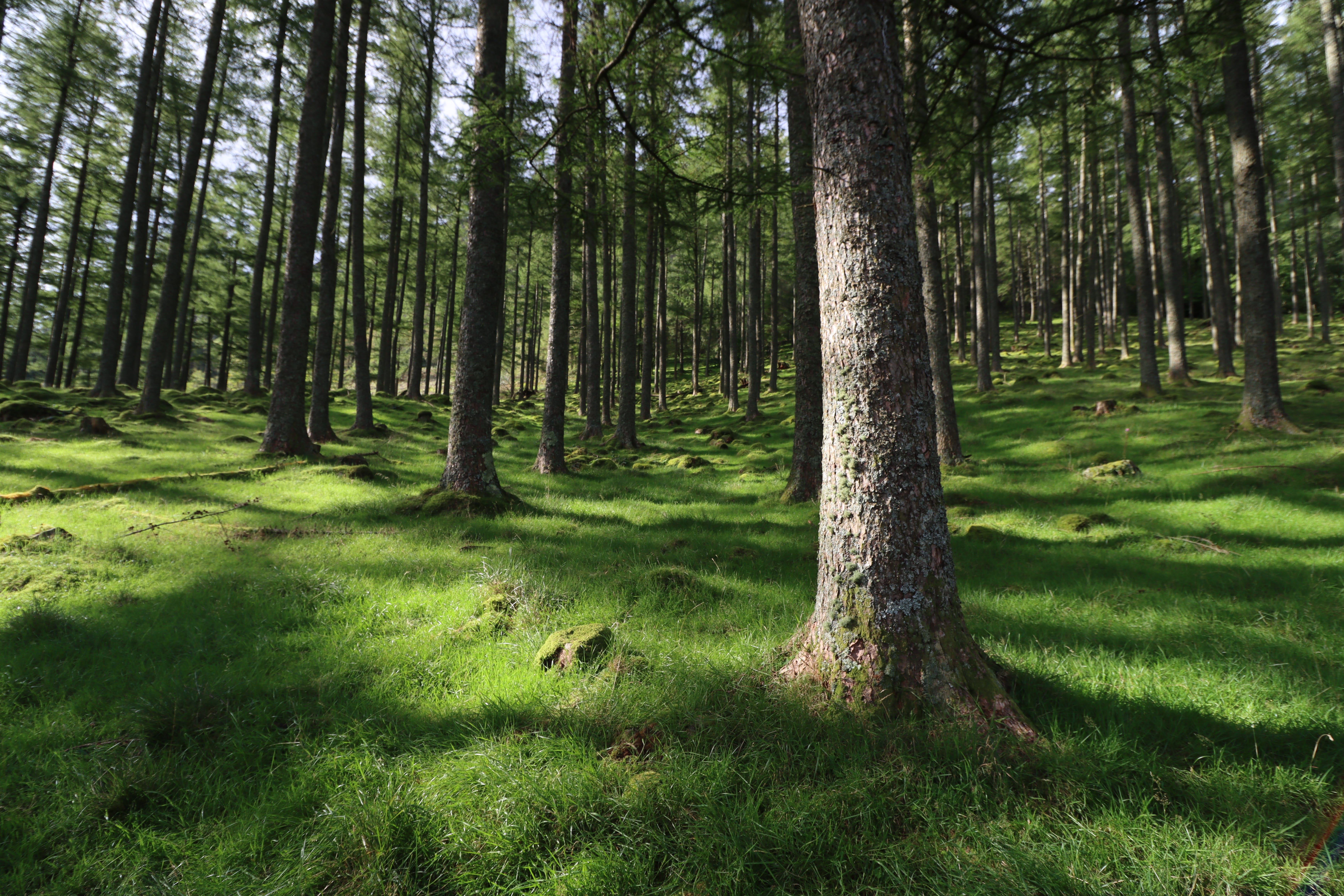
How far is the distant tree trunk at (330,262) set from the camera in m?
13.8

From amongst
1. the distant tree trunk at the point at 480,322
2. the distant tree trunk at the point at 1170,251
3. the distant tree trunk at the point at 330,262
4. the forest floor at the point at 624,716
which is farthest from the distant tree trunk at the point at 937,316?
the distant tree trunk at the point at 330,262

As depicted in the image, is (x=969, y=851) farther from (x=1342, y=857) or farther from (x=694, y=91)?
(x=694, y=91)

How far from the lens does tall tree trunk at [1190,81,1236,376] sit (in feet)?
58.6

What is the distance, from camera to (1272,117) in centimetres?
2086

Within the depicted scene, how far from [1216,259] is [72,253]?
46486 millimetres

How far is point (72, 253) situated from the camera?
24.4 metres

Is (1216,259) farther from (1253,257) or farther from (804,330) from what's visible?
(804,330)

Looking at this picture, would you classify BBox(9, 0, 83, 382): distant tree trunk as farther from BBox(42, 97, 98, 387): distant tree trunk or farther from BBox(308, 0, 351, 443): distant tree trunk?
BBox(308, 0, 351, 443): distant tree trunk

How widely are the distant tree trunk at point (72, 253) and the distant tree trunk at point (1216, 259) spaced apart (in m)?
41.1

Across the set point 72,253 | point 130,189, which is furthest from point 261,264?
point 72,253

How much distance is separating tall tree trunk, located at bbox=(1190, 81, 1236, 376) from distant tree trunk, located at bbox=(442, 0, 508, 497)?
2097 centimetres

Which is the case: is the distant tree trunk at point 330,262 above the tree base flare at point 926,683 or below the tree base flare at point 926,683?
above

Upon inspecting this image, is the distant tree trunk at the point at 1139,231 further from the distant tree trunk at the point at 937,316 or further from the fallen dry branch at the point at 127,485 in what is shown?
the fallen dry branch at the point at 127,485

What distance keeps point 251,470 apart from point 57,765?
8.40 m
